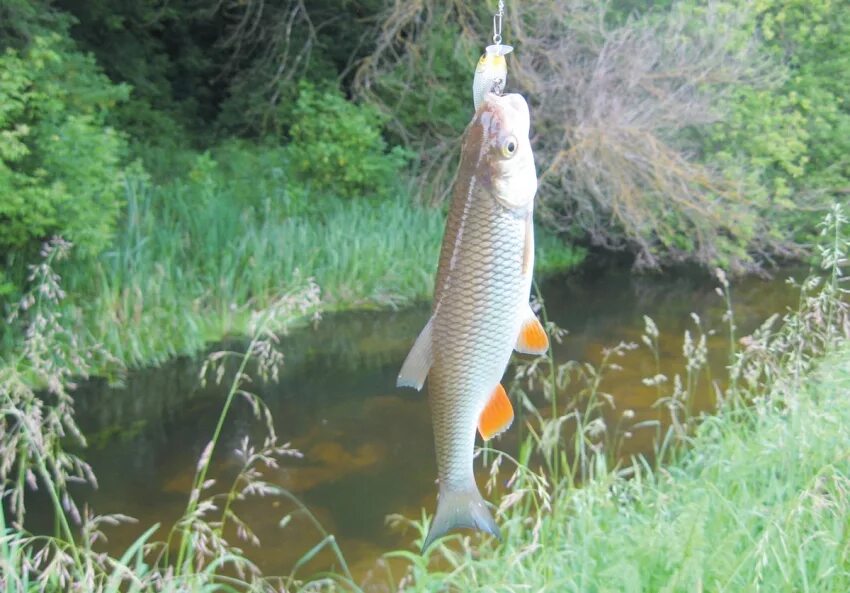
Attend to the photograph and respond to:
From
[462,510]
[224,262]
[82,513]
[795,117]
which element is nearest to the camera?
[462,510]

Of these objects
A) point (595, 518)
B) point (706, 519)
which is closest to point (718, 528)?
point (706, 519)

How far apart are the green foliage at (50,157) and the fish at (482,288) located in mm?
5726

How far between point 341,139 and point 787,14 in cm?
582

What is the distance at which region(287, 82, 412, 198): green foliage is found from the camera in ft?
35.3

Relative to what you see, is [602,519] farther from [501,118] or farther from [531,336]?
[501,118]

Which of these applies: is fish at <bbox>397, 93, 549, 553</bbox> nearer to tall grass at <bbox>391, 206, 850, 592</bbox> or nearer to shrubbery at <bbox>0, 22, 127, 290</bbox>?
tall grass at <bbox>391, 206, 850, 592</bbox>

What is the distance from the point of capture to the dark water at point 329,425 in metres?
5.66

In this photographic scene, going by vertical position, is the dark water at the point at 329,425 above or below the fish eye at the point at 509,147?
below

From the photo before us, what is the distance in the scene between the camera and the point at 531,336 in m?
1.65

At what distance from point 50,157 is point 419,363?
626cm

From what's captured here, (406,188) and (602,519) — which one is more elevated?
(406,188)

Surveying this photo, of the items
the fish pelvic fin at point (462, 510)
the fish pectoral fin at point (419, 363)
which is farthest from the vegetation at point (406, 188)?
the fish pectoral fin at point (419, 363)

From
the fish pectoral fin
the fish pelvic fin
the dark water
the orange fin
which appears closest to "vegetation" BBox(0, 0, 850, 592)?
the dark water

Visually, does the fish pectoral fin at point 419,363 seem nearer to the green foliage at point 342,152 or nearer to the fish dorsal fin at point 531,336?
the fish dorsal fin at point 531,336
